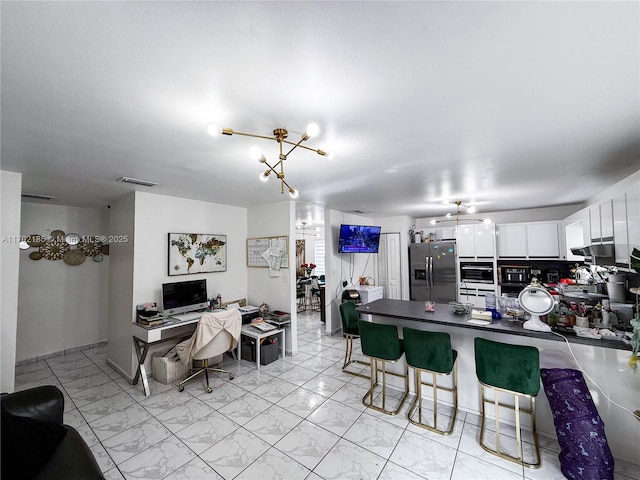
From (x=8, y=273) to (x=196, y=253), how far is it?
191cm

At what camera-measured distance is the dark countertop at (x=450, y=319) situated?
1998mm

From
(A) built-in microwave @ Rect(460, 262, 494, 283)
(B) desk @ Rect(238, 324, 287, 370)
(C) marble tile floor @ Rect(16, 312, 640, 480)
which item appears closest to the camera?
(C) marble tile floor @ Rect(16, 312, 640, 480)

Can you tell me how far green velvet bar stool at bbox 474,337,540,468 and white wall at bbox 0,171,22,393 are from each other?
447cm

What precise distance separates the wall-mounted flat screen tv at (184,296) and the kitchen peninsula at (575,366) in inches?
108

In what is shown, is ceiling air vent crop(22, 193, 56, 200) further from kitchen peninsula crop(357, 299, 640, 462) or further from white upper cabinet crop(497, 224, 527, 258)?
white upper cabinet crop(497, 224, 527, 258)

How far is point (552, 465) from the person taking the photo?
6.56 feet

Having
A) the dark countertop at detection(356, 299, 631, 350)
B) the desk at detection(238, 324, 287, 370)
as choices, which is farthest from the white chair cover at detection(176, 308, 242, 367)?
the dark countertop at detection(356, 299, 631, 350)

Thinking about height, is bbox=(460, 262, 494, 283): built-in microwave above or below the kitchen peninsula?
above

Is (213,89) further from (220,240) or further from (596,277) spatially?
(596,277)

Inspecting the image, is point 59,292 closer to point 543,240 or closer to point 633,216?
point 633,216

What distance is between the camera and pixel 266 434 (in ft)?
7.82

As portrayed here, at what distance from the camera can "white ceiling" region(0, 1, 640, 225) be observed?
3.19 ft

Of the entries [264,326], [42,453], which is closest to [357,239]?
[264,326]

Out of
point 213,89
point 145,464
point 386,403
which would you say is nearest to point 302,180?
point 213,89
